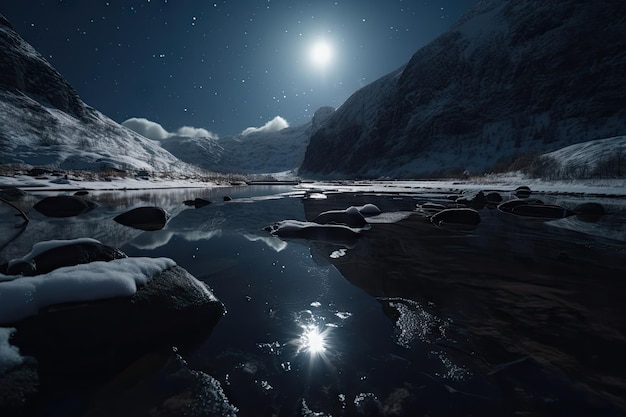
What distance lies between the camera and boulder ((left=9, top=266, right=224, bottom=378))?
276cm

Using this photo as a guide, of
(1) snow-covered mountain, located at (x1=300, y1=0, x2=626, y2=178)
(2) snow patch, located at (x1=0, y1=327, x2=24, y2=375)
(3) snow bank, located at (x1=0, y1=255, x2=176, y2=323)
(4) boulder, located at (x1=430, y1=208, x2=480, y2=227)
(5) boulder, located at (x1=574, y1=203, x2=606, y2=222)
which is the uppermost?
(1) snow-covered mountain, located at (x1=300, y1=0, x2=626, y2=178)

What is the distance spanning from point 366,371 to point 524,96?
11803 cm

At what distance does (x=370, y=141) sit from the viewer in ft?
434

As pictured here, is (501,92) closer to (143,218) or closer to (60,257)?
(143,218)

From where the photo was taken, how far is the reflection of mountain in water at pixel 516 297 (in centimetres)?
289

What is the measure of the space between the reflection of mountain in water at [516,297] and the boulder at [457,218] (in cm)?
276

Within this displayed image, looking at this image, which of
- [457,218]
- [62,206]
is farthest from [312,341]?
[62,206]

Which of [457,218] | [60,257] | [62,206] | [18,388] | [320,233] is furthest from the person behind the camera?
[62,206]

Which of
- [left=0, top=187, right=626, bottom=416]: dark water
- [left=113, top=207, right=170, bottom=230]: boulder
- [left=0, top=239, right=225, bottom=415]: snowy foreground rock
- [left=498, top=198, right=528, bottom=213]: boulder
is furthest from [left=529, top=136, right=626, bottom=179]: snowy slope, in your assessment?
[left=0, top=239, right=225, bottom=415]: snowy foreground rock

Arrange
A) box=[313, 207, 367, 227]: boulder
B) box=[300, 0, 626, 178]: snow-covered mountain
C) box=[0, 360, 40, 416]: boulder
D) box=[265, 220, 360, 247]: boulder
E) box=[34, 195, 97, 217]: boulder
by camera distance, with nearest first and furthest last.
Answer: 1. box=[0, 360, 40, 416]: boulder
2. box=[265, 220, 360, 247]: boulder
3. box=[313, 207, 367, 227]: boulder
4. box=[34, 195, 97, 217]: boulder
5. box=[300, 0, 626, 178]: snow-covered mountain

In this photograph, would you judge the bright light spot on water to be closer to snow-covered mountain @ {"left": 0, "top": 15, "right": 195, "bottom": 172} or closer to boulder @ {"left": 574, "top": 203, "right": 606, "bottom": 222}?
boulder @ {"left": 574, "top": 203, "right": 606, "bottom": 222}

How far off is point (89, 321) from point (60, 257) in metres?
2.83

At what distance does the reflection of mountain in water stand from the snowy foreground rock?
9.29 feet

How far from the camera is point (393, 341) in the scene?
3408mm
